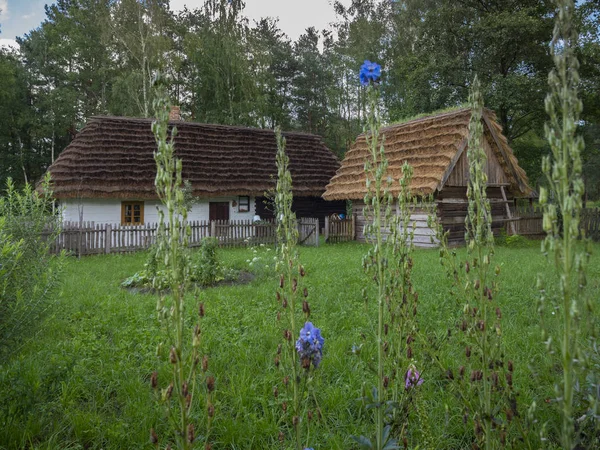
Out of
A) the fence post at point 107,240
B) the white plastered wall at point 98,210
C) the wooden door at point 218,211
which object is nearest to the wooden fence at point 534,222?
the wooden door at point 218,211

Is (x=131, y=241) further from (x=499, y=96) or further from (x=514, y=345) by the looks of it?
(x=499, y=96)

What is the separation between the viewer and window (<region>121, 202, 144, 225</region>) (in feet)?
53.8

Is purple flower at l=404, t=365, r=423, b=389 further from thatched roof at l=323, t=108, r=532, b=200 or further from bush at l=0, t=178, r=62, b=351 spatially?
thatched roof at l=323, t=108, r=532, b=200

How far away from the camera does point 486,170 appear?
1452 cm

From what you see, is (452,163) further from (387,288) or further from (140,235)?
(387,288)

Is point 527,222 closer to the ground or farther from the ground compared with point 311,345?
farther from the ground

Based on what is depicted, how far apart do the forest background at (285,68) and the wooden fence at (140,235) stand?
36.1 ft

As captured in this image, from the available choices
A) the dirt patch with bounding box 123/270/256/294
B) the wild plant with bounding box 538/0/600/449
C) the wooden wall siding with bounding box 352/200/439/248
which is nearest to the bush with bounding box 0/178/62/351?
the wild plant with bounding box 538/0/600/449

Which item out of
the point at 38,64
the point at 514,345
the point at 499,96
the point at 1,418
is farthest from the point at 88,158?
the point at 38,64

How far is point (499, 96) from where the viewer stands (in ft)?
59.0

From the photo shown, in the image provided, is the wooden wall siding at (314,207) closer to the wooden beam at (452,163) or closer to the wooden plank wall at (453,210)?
the wooden plank wall at (453,210)

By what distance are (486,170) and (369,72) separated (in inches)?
555

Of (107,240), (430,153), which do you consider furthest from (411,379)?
(430,153)

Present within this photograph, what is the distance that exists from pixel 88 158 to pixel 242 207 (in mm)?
6518
